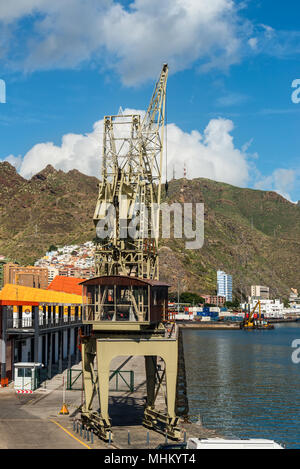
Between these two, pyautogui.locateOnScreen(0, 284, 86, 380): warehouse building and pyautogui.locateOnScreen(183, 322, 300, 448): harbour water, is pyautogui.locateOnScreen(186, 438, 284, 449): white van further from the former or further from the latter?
pyautogui.locateOnScreen(0, 284, 86, 380): warehouse building

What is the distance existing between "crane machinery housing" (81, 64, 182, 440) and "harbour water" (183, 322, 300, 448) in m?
11.4

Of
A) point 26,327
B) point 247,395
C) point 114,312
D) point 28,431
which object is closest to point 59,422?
point 28,431

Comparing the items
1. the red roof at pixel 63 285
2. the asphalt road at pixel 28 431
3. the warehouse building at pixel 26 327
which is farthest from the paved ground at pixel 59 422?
the red roof at pixel 63 285

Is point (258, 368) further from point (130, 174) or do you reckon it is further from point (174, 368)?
point (174, 368)

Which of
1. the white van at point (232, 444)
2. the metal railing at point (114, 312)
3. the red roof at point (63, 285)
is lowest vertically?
the white van at point (232, 444)

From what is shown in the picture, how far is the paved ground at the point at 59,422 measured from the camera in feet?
98.9

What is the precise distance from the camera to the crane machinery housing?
31562mm

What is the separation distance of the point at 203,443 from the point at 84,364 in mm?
12353

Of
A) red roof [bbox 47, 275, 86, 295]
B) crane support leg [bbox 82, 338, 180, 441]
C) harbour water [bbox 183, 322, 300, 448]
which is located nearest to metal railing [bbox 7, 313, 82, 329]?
harbour water [bbox 183, 322, 300, 448]

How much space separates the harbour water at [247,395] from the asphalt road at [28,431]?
571 inches

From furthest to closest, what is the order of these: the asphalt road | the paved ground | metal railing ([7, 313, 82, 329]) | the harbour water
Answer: metal railing ([7, 313, 82, 329]), the harbour water, the paved ground, the asphalt road

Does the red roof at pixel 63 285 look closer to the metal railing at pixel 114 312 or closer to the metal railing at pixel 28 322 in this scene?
the metal railing at pixel 28 322
